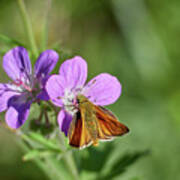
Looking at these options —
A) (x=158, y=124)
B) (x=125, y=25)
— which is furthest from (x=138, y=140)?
(x=125, y=25)

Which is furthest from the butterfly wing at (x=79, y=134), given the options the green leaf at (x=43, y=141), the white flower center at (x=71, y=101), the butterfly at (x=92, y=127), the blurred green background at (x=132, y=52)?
Answer: the blurred green background at (x=132, y=52)

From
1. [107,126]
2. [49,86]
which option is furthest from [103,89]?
[49,86]

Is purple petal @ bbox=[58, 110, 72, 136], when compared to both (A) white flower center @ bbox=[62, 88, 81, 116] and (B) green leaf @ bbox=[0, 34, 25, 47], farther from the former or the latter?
(B) green leaf @ bbox=[0, 34, 25, 47]

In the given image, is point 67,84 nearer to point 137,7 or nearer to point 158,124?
point 158,124

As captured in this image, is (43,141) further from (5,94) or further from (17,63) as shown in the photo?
(17,63)

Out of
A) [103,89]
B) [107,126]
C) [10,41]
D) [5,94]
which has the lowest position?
[107,126]

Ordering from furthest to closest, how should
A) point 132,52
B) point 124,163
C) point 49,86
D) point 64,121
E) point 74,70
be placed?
point 132,52, point 124,163, point 74,70, point 64,121, point 49,86
